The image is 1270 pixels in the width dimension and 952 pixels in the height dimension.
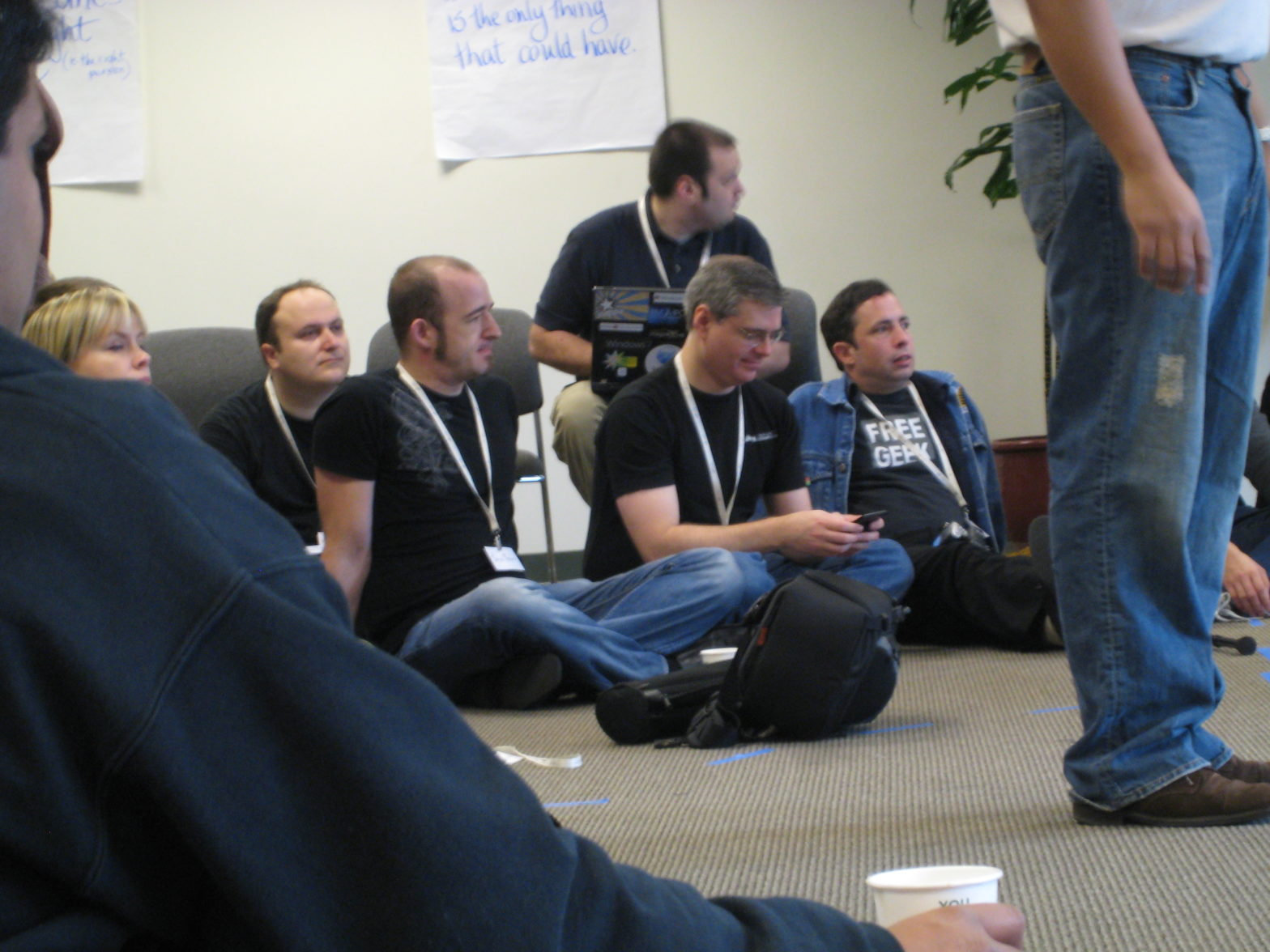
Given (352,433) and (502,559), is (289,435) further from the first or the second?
(502,559)

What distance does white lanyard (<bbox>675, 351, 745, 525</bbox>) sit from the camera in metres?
2.85

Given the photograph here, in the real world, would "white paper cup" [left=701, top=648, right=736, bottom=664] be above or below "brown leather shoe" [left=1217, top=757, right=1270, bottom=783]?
below

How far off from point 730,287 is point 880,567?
73 centimetres

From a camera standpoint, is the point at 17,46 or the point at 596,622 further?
the point at 596,622

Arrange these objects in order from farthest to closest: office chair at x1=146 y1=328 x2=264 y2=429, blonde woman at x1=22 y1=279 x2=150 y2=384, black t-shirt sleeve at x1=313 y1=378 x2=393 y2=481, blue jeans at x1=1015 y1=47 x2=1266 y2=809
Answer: office chair at x1=146 y1=328 x2=264 y2=429 → black t-shirt sleeve at x1=313 y1=378 x2=393 y2=481 → blonde woman at x1=22 y1=279 x2=150 y2=384 → blue jeans at x1=1015 y1=47 x2=1266 y2=809

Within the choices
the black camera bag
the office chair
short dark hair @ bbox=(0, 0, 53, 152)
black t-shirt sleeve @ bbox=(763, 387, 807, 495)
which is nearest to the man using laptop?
black t-shirt sleeve @ bbox=(763, 387, 807, 495)

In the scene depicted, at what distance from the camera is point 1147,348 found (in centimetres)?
129

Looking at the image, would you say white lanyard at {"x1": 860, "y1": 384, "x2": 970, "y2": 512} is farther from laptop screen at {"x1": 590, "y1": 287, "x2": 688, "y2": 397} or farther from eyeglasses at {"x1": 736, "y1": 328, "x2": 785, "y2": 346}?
eyeglasses at {"x1": 736, "y1": 328, "x2": 785, "y2": 346}

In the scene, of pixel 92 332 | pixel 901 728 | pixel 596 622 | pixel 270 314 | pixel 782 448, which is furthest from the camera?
pixel 270 314

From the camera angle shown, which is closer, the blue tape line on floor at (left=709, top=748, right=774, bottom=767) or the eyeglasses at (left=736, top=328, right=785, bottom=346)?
the blue tape line on floor at (left=709, top=748, right=774, bottom=767)

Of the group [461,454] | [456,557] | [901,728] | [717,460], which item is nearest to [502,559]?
[456,557]

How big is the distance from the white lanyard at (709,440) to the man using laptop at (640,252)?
44 cm

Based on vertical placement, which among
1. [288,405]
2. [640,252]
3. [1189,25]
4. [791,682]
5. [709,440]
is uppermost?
[1189,25]

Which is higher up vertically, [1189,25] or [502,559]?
[1189,25]
